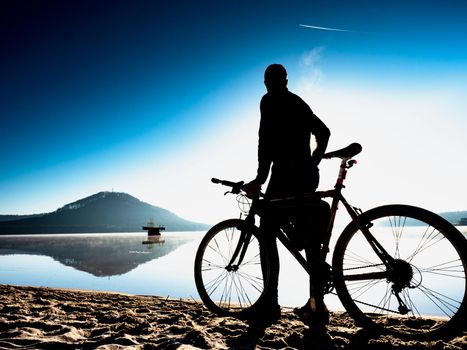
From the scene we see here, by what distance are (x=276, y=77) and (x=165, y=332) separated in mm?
3016

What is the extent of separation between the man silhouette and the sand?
461mm

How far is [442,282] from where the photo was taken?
8.24 metres

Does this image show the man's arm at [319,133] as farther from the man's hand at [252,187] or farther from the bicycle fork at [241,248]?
the bicycle fork at [241,248]

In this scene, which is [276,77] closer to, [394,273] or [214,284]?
[394,273]

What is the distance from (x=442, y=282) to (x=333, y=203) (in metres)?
7.80

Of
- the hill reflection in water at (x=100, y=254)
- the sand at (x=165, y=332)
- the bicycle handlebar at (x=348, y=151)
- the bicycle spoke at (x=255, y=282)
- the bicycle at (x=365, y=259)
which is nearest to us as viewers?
the bicycle at (x=365, y=259)

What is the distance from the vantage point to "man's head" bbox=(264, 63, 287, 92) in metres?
3.47

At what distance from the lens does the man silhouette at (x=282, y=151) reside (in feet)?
10.5

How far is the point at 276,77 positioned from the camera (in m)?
3.47

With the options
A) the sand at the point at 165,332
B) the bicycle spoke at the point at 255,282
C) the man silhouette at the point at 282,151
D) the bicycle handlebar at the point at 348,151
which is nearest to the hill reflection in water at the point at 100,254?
the bicycle spoke at the point at 255,282

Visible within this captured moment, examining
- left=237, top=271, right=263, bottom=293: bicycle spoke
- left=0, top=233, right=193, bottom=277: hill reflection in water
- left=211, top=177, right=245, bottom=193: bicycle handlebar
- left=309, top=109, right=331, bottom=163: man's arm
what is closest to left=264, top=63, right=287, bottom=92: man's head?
left=309, top=109, right=331, bottom=163: man's arm

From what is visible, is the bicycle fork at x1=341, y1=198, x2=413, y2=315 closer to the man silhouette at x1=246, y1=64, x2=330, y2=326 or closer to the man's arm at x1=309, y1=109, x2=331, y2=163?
the man silhouette at x1=246, y1=64, x2=330, y2=326

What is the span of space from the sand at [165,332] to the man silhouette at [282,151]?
1.51 ft

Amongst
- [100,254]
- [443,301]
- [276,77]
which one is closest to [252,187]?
[276,77]
